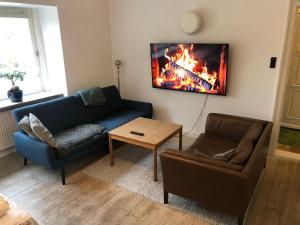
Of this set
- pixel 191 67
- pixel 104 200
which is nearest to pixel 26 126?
pixel 104 200

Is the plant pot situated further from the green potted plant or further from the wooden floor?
the wooden floor

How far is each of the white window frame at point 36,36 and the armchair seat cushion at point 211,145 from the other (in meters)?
2.71

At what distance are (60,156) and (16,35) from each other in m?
2.11

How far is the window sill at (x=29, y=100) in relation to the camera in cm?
338

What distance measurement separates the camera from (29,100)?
11.9ft

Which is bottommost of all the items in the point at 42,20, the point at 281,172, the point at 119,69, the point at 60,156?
the point at 281,172

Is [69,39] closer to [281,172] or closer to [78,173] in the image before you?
[78,173]

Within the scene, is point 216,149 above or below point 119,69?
below

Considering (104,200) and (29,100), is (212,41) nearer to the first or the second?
(104,200)

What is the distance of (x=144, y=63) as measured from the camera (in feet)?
14.1

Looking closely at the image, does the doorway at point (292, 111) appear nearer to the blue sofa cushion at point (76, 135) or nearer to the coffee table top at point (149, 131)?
the coffee table top at point (149, 131)

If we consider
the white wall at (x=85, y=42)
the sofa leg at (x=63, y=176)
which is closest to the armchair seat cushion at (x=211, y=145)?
the sofa leg at (x=63, y=176)

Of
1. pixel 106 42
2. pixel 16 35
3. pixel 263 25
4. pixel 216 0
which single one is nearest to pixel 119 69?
pixel 106 42

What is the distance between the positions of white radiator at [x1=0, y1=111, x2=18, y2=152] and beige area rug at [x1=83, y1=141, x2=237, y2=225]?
4.05 ft
